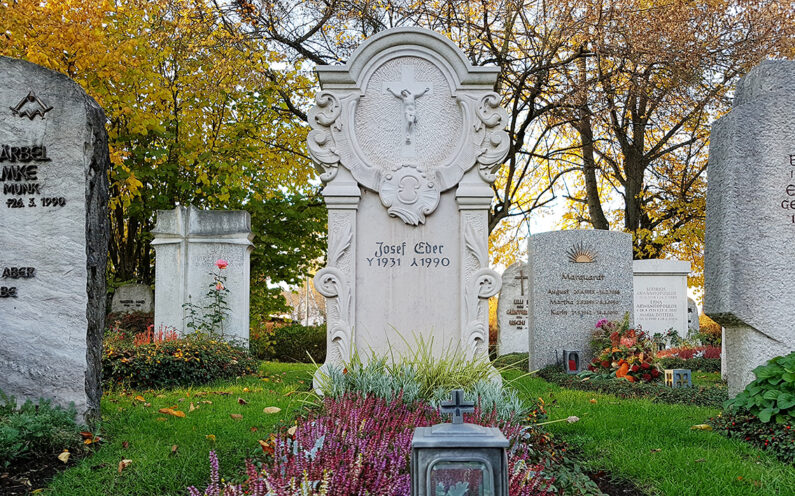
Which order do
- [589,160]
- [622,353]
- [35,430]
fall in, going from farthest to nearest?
[589,160]
[622,353]
[35,430]

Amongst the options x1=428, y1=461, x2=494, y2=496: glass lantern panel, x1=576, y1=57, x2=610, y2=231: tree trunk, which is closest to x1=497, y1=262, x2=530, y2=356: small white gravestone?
x1=576, y1=57, x2=610, y2=231: tree trunk

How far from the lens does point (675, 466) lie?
167 inches

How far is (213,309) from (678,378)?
286 inches

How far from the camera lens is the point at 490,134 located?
6.59m

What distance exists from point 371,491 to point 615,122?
1410 centimetres

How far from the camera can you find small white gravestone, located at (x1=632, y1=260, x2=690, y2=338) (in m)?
15.3

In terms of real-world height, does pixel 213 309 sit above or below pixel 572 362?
above

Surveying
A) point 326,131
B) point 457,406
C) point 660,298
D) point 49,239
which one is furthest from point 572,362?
point 457,406

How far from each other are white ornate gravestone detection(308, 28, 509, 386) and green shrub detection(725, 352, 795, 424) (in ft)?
7.50

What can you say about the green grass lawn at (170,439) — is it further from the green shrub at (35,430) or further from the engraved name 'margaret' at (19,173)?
the engraved name 'margaret' at (19,173)

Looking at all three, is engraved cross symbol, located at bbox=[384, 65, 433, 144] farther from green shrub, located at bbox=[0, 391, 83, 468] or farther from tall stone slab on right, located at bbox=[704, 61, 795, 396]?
green shrub, located at bbox=[0, 391, 83, 468]

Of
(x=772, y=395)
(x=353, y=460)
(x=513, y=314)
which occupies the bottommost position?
(x=353, y=460)

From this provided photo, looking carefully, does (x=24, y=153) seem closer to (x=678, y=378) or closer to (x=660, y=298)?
(x=678, y=378)

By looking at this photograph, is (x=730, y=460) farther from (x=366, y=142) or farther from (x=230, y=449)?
(x=366, y=142)
